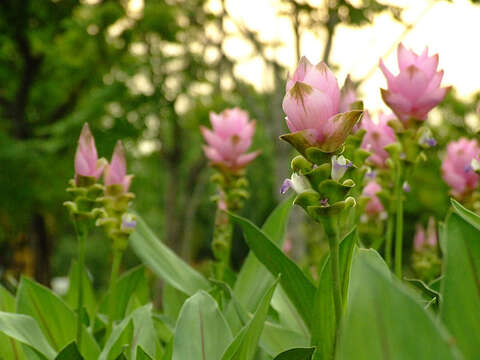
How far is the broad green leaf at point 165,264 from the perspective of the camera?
70.7 inches

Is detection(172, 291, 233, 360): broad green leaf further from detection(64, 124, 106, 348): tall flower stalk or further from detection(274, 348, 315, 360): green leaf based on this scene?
detection(64, 124, 106, 348): tall flower stalk

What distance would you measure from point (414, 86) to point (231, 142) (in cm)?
85

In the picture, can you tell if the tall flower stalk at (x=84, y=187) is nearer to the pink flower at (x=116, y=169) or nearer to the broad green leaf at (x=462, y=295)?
the pink flower at (x=116, y=169)

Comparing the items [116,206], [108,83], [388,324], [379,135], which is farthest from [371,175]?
[108,83]

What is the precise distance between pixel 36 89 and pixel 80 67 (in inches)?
64.0

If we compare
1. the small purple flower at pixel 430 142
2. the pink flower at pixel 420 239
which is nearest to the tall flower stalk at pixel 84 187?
the small purple flower at pixel 430 142

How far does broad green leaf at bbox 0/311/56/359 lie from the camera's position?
1.28 meters

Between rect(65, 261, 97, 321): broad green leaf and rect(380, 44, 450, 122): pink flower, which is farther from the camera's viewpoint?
rect(65, 261, 97, 321): broad green leaf

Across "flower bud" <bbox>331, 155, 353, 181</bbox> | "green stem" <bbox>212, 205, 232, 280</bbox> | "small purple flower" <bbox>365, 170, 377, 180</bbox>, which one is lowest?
"green stem" <bbox>212, 205, 232, 280</bbox>

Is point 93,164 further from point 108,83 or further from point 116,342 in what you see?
point 108,83

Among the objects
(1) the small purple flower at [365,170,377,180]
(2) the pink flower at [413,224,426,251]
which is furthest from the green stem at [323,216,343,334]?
(2) the pink flower at [413,224,426,251]

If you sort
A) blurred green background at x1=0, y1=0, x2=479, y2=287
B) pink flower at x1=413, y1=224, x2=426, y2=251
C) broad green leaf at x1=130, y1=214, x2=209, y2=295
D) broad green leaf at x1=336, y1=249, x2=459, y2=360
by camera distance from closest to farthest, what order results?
broad green leaf at x1=336, y1=249, x2=459, y2=360, broad green leaf at x1=130, y1=214, x2=209, y2=295, pink flower at x1=413, y1=224, x2=426, y2=251, blurred green background at x1=0, y1=0, x2=479, y2=287

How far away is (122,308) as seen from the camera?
6.43 feet

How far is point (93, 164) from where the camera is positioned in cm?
159
